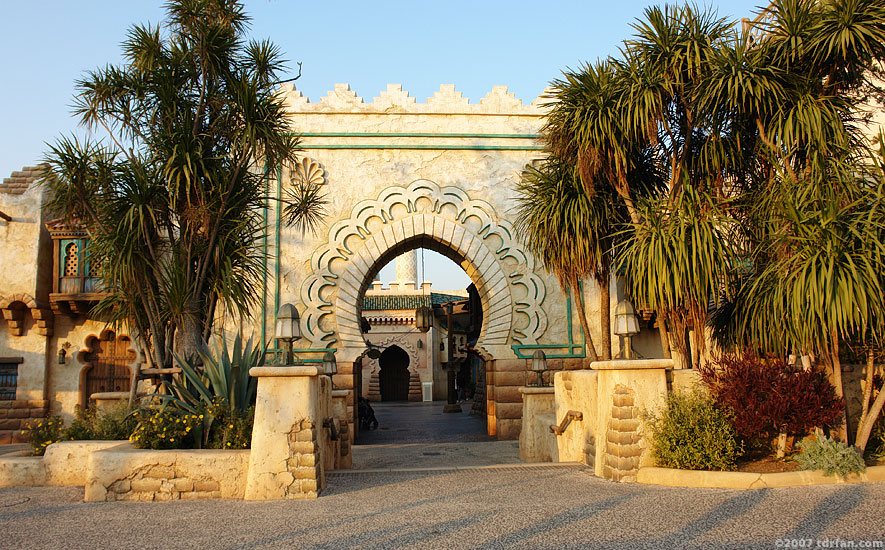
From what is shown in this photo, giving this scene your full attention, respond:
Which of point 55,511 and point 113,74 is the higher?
point 113,74

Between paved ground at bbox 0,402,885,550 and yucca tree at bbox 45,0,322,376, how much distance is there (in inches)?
116

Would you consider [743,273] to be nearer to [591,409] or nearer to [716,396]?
[716,396]

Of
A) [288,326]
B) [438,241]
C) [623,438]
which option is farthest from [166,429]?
[438,241]

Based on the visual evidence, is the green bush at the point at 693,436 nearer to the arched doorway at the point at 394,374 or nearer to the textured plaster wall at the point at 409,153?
the textured plaster wall at the point at 409,153

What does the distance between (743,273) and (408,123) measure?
8069 millimetres

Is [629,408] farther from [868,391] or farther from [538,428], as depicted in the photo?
[538,428]

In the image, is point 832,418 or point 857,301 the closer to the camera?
point 857,301

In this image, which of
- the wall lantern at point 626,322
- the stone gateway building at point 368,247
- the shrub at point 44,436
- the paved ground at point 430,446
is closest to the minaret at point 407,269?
the paved ground at point 430,446

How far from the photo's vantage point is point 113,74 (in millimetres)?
9570

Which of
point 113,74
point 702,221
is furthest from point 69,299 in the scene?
point 702,221

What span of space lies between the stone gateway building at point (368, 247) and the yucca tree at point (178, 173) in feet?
13.3

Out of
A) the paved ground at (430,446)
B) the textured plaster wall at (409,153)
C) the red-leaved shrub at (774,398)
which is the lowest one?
the paved ground at (430,446)

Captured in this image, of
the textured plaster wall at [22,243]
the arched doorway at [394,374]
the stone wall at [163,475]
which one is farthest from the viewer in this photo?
the arched doorway at [394,374]

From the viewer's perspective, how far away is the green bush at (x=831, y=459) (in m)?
7.13
